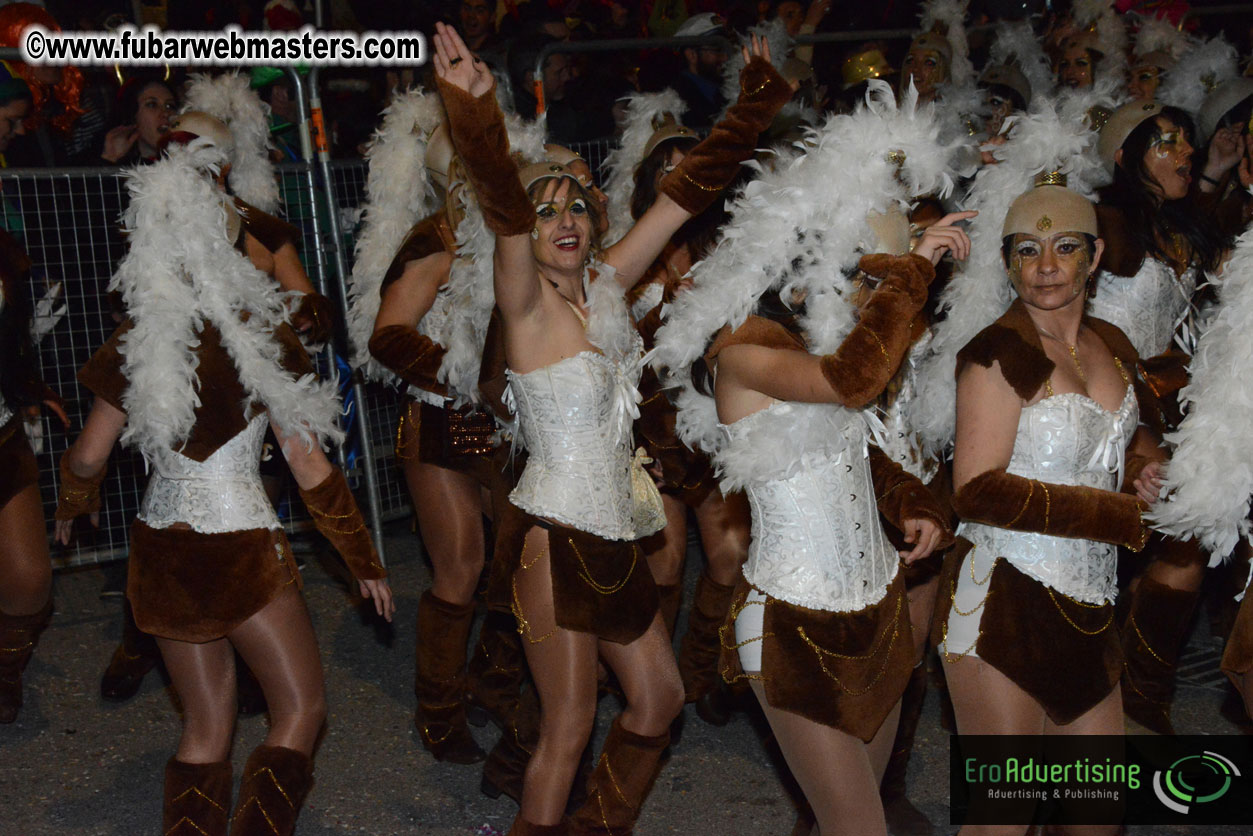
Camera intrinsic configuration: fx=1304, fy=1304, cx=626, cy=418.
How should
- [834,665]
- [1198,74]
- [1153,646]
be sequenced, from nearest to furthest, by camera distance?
[834,665]
[1153,646]
[1198,74]

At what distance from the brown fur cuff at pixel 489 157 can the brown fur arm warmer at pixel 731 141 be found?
0.80 m

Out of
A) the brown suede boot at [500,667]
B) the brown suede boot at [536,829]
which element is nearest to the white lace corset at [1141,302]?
the brown suede boot at [500,667]

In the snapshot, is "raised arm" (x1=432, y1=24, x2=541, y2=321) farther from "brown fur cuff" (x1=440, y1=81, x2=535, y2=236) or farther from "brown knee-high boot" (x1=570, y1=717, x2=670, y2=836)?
"brown knee-high boot" (x1=570, y1=717, x2=670, y2=836)

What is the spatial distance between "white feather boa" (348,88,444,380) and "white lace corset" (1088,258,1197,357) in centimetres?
257

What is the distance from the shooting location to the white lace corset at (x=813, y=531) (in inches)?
122

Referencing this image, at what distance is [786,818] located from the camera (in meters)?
4.18

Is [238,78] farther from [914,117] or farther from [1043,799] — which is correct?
[1043,799]

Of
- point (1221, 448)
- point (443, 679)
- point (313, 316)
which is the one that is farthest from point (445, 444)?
point (1221, 448)

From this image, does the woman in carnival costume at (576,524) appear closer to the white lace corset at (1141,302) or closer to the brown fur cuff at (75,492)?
the brown fur cuff at (75,492)

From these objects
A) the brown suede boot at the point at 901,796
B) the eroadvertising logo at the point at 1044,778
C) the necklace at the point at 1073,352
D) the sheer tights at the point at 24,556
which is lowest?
the brown suede boot at the point at 901,796

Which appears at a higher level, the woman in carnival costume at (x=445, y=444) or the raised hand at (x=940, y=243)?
the raised hand at (x=940, y=243)

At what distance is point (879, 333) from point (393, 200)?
279 centimetres

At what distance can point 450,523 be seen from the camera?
15.1 feet

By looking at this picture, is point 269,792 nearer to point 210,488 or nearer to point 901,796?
point 210,488
